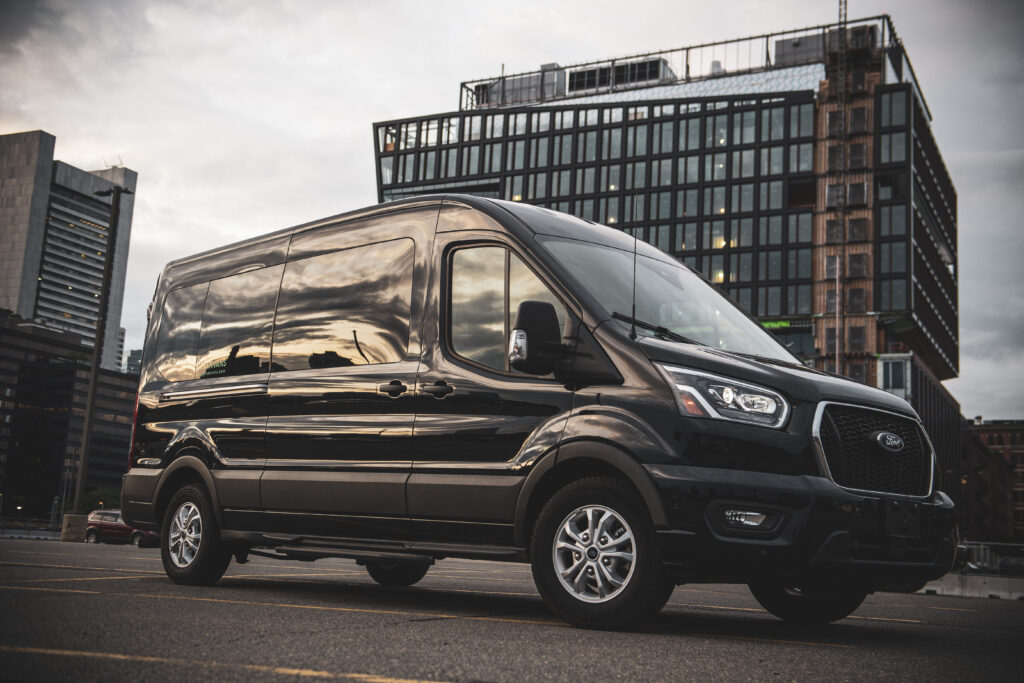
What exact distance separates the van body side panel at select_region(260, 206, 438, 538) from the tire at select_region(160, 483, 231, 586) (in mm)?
729

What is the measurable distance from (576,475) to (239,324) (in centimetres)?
349

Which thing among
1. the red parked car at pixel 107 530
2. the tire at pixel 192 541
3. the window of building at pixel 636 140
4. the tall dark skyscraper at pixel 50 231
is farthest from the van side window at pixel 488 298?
the tall dark skyscraper at pixel 50 231

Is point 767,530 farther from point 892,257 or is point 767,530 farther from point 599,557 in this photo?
point 892,257

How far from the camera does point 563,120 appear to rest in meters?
88.2

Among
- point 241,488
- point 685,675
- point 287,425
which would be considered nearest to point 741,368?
point 685,675

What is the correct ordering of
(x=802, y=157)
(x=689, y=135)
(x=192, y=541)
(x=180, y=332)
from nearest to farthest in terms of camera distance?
1. (x=192, y=541)
2. (x=180, y=332)
3. (x=802, y=157)
4. (x=689, y=135)

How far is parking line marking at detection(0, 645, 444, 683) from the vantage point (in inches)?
124

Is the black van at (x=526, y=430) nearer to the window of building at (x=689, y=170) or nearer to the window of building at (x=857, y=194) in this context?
the window of building at (x=857, y=194)

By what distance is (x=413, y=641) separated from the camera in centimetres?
403

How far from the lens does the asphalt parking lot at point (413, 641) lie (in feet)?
10.9

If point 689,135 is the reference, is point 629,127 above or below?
above

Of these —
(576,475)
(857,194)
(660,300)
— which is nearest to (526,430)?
(576,475)

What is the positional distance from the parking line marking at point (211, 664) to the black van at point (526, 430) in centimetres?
175

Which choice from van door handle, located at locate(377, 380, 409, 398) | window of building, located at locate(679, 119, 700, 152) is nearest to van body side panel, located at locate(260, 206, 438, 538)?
van door handle, located at locate(377, 380, 409, 398)
